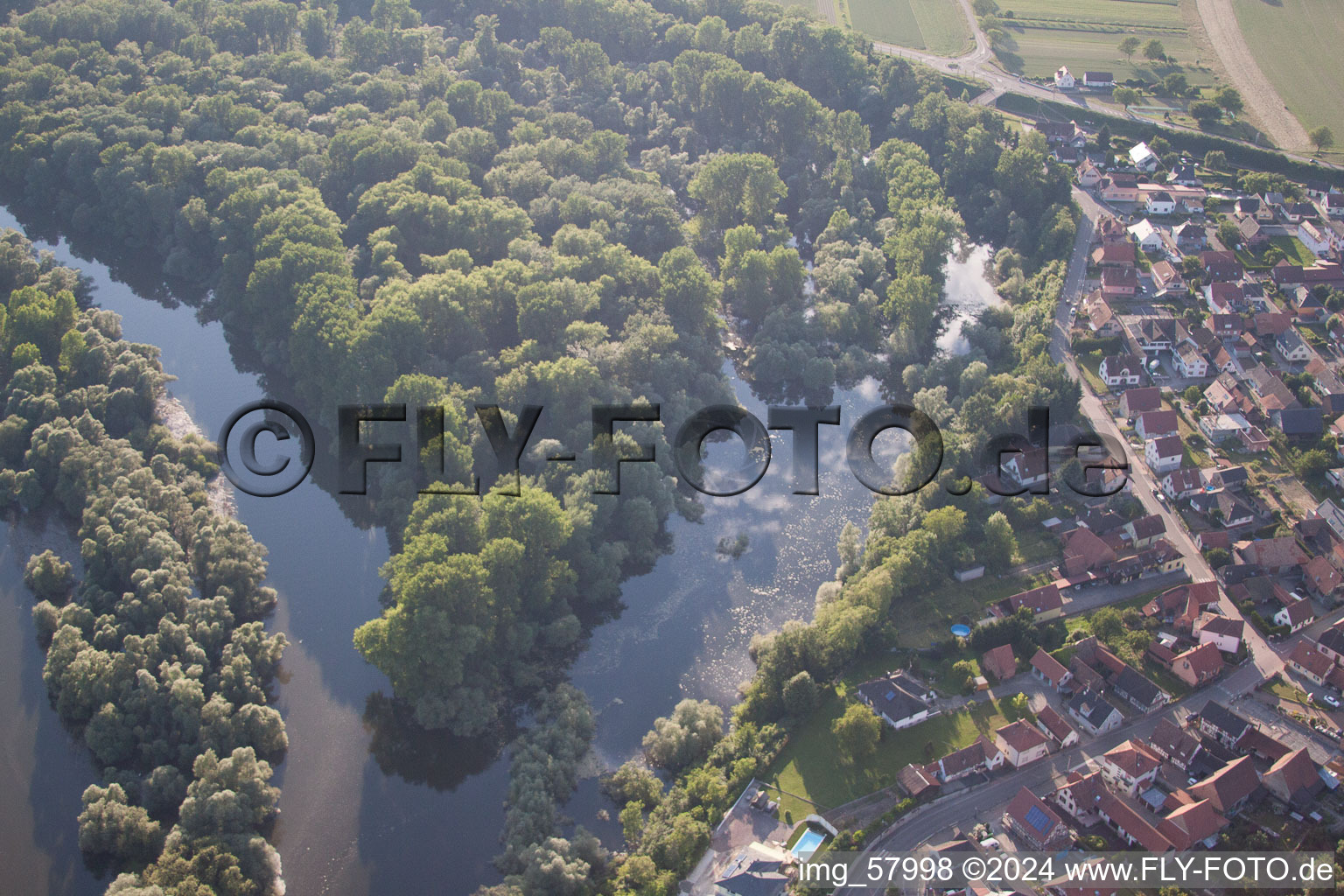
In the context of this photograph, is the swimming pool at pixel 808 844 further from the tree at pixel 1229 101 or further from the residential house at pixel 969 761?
the tree at pixel 1229 101

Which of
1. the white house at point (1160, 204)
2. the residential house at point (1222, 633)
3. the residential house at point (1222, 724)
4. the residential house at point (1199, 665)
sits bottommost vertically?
the residential house at point (1222, 724)

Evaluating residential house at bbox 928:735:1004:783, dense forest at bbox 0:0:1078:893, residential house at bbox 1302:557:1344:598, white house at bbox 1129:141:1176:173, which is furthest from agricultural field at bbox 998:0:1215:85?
residential house at bbox 928:735:1004:783

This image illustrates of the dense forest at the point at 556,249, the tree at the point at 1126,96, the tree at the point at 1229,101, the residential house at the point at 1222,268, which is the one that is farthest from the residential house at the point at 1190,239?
the tree at the point at 1126,96

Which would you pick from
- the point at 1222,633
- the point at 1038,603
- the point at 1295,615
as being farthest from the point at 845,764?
the point at 1295,615

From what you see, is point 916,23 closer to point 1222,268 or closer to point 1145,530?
point 1222,268

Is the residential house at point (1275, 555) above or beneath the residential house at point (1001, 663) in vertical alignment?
above
